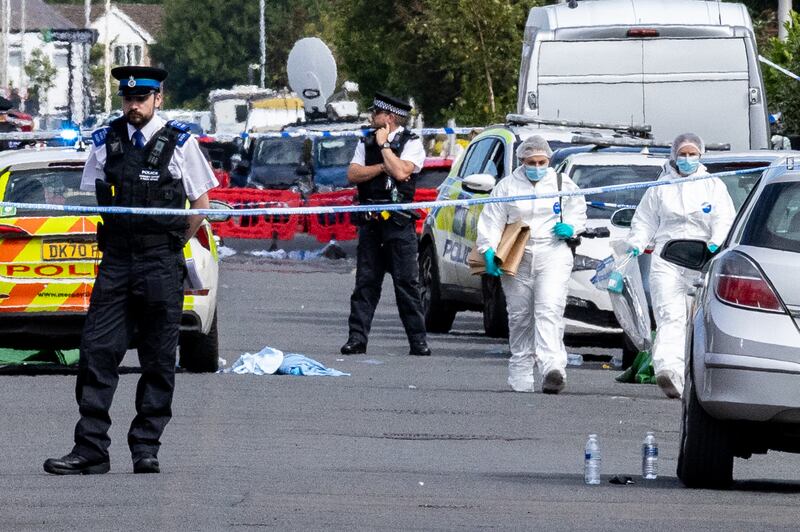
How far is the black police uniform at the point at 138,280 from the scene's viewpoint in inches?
381

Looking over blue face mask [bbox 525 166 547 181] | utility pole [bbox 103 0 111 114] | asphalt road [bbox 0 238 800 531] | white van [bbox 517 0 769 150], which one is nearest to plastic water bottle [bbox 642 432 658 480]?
asphalt road [bbox 0 238 800 531]

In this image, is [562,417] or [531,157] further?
[531,157]

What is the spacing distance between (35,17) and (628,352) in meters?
106

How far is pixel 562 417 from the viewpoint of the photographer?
1254cm

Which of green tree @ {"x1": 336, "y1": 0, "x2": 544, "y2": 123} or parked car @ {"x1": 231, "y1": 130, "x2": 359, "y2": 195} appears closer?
parked car @ {"x1": 231, "y1": 130, "x2": 359, "y2": 195}

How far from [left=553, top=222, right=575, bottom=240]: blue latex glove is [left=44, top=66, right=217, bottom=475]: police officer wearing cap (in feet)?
15.2

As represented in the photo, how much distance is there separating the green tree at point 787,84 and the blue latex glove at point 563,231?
11.4 m

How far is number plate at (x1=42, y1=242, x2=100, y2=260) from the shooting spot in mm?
13812

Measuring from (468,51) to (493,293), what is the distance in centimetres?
2292

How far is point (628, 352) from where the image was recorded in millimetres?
16109

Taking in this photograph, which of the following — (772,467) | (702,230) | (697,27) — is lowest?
(772,467)

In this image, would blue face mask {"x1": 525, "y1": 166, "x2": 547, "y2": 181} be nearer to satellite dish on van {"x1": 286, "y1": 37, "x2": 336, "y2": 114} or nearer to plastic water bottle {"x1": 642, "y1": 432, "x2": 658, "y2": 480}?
plastic water bottle {"x1": 642, "y1": 432, "x2": 658, "y2": 480}

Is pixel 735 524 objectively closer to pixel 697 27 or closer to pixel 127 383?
pixel 127 383

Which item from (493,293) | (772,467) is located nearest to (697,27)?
(493,293)
